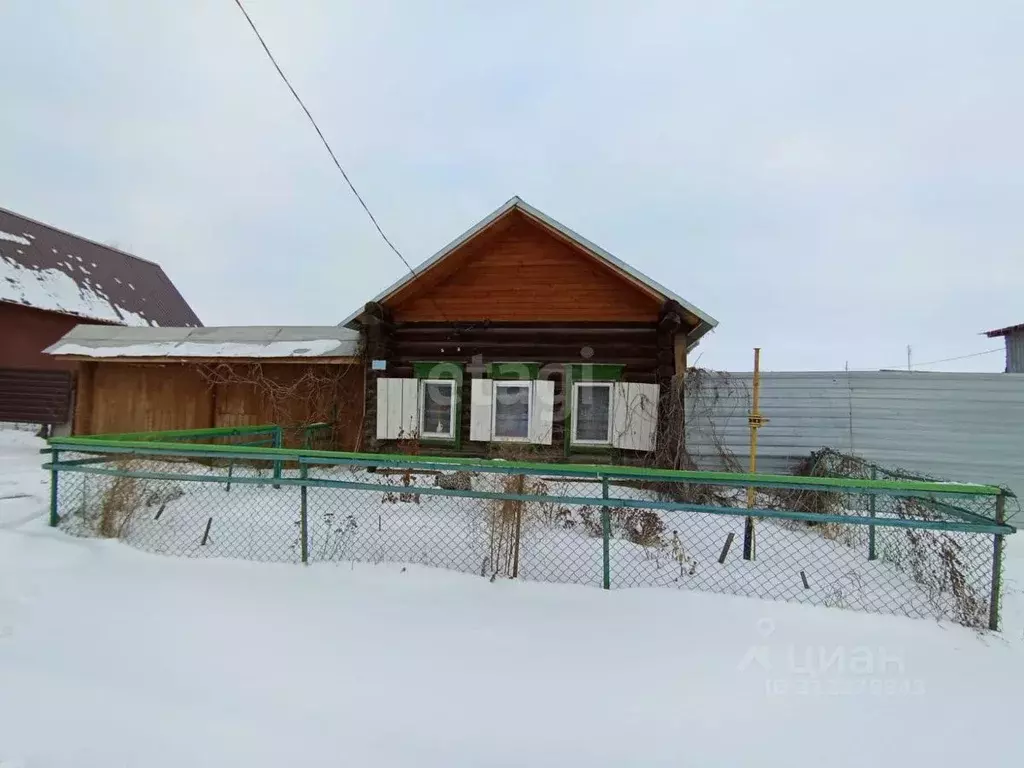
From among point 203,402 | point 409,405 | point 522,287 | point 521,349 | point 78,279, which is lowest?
point 203,402

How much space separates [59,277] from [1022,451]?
2631cm

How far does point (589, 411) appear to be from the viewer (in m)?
8.87

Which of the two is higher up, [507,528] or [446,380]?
[446,380]

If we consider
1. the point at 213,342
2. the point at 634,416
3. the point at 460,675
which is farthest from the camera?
the point at 213,342

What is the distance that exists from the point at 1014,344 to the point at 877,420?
45.5 ft

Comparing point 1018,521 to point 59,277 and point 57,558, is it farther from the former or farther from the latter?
point 59,277

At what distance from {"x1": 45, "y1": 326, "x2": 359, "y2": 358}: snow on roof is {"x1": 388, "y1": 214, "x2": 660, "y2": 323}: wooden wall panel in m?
1.84

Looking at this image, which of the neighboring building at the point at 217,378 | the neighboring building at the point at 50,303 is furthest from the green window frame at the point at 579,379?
the neighboring building at the point at 50,303

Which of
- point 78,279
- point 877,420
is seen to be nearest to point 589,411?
point 877,420

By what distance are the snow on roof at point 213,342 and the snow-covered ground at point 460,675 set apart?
652cm

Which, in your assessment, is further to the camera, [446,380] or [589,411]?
[446,380]

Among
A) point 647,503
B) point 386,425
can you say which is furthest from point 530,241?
point 647,503

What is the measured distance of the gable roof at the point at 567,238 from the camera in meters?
8.09

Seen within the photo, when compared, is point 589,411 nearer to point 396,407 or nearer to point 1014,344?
point 396,407
